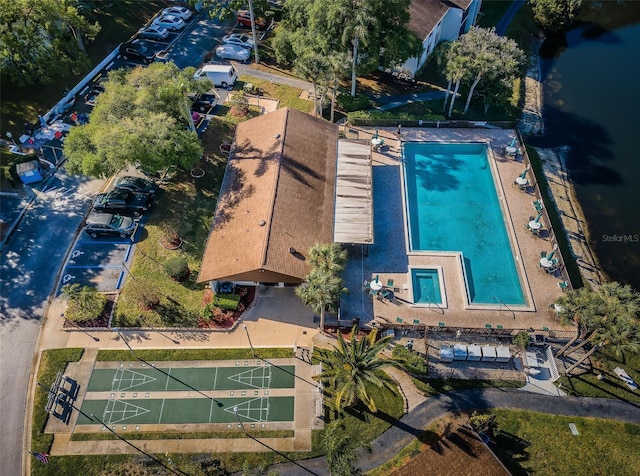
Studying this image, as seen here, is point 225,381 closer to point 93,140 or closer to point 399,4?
point 93,140

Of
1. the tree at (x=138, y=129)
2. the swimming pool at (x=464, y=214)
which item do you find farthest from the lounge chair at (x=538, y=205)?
the tree at (x=138, y=129)

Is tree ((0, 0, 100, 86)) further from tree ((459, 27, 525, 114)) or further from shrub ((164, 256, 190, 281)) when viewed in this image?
tree ((459, 27, 525, 114))

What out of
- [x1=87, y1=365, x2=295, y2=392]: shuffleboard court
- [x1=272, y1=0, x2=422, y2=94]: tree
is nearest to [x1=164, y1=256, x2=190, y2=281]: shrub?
[x1=87, y1=365, x2=295, y2=392]: shuffleboard court

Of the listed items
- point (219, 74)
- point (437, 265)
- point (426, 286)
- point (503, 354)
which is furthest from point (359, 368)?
point (219, 74)

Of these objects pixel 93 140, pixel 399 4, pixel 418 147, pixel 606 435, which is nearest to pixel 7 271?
pixel 93 140

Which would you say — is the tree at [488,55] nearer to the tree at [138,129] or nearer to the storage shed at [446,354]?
the tree at [138,129]

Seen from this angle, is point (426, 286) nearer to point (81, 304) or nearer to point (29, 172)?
point (81, 304)
